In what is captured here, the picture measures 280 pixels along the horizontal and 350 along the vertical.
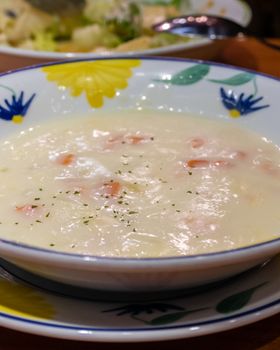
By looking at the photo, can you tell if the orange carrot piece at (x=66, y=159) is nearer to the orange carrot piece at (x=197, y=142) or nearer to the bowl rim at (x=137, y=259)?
the orange carrot piece at (x=197, y=142)

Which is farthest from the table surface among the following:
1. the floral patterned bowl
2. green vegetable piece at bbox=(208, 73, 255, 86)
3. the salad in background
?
the salad in background

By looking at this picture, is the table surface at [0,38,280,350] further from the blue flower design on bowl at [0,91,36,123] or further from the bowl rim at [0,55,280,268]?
the blue flower design on bowl at [0,91,36,123]

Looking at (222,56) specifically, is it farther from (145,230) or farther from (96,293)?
(96,293)

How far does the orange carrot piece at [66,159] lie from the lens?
1.25 metres

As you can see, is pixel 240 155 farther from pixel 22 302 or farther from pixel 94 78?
pixel 22 302

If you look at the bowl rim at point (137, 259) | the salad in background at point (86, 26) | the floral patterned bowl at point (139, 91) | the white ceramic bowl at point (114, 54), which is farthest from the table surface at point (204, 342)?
the salad in background at point (86, 26)

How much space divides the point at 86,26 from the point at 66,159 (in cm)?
116

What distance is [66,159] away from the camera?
127cm

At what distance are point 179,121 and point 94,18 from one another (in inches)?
40.7

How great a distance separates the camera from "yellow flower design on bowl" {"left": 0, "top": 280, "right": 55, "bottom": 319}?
83cm

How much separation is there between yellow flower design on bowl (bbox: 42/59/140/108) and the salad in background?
0.55 m

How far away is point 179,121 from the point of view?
4.75 ft

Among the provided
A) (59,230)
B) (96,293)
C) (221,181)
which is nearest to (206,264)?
(96,293)

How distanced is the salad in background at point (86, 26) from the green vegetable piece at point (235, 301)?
1313mm
